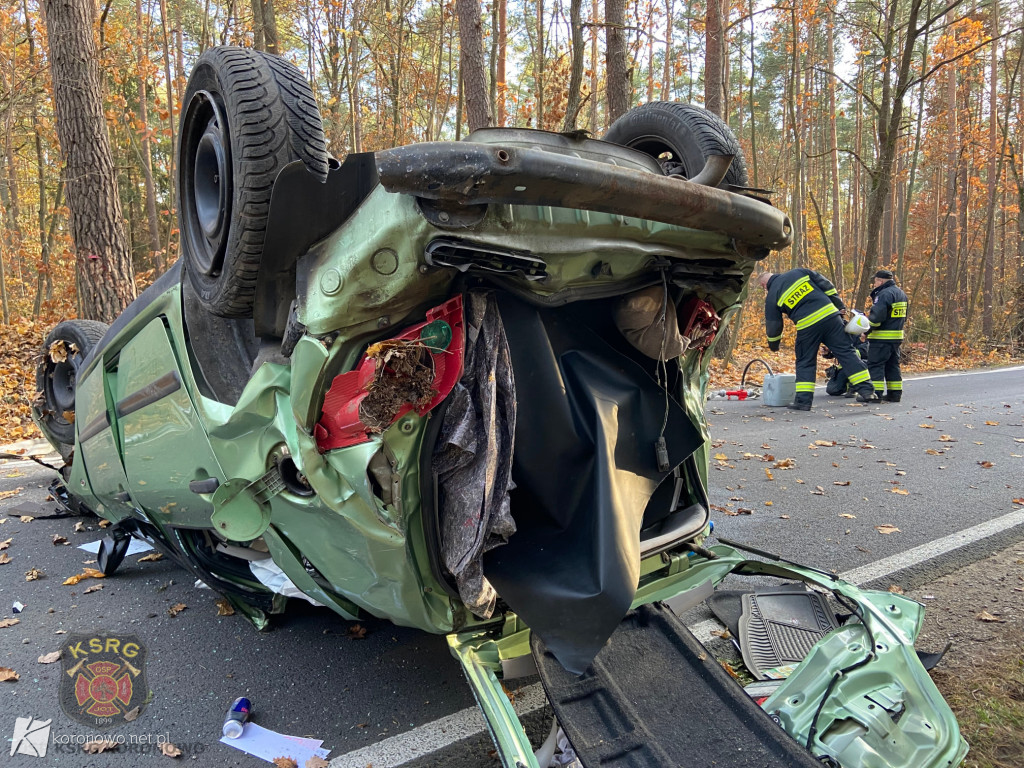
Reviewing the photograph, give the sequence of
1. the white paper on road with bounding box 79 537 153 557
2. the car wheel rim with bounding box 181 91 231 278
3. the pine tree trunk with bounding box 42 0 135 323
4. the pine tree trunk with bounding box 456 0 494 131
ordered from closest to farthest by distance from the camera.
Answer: the car wheel rim with bounding box 181 91 231 278
the white paper on road with bounding box 79 537 153 557
the pine tree trunk with bounding box 42 0 135 323
the pine tree trunk with bounding box 456 0 494 131

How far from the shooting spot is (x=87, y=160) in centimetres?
729

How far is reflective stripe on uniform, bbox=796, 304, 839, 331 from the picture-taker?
8.16m

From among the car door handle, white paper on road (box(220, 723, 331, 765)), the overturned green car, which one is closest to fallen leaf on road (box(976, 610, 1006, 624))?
the overturned green car

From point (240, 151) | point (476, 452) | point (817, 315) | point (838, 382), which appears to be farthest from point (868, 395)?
point (240, 151)

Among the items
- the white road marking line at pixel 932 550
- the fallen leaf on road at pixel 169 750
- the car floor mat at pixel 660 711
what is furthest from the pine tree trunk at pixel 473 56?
the fallen leaf on road at pixel 169 750

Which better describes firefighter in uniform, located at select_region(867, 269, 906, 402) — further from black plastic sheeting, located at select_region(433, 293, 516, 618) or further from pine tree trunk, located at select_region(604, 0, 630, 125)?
black plastic sheeting, located at select_region(433, 293, 516, 618)

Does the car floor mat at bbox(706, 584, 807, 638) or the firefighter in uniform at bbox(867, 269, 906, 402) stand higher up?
the firefighter in uniform at bbox(867, 269, 906, 402)

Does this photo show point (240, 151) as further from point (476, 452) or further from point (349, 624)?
point (349, 624)

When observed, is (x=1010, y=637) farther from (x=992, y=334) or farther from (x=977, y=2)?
(x=977, y=2)

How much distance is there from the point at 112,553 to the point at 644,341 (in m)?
3.05

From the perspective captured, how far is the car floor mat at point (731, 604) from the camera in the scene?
110 inches

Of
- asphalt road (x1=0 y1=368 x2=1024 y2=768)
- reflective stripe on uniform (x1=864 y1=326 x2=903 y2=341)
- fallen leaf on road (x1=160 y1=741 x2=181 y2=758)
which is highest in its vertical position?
reflective stripe on uniform (x1=864 y1=326 x2=903 y2=341)

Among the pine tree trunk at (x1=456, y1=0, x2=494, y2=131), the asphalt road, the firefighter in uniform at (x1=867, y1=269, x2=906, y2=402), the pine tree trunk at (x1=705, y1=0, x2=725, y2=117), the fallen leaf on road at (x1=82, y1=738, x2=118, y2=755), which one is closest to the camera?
the fallen leaf on road at (x1=82, y1=738, x2=118, y2=755)

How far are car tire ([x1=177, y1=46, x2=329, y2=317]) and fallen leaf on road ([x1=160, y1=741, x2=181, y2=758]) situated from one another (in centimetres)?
143
